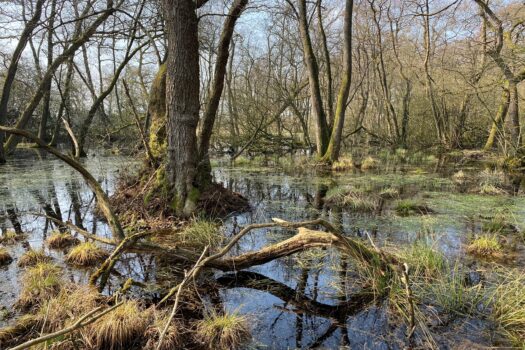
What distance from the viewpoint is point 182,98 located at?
5.77 metres

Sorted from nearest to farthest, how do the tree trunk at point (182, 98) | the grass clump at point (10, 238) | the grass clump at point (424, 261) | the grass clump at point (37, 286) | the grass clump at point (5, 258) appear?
1. the grass clump at point (37, 286)
2. the grass clump at point (424, 261)
3. the grass clump at point (5, 258)
4. the grass clump at point (10, 238)
5. the tree trunk at point (182, 98)

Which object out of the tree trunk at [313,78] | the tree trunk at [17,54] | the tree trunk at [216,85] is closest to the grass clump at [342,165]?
the tree trunk at [313,78]

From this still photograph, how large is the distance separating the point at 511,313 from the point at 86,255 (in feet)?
14.3

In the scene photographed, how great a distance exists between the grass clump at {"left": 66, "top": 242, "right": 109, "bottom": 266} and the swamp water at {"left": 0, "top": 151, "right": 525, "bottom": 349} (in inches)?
8.1

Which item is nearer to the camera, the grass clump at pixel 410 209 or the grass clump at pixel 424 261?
the grass clump at pixel 424 261

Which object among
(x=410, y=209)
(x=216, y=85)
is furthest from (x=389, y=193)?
(x=216, y=85)

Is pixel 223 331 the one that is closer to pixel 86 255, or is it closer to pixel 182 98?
pixel 86 255

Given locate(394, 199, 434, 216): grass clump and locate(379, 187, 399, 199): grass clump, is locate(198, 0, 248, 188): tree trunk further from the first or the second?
locate(379, 187, 399, 199): grass clump

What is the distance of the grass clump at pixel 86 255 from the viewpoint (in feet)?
14.2

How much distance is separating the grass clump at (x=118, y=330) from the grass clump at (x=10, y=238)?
3.34 m

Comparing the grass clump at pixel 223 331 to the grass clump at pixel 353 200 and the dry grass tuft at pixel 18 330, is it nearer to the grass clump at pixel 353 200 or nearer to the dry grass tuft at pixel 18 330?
the dry grass tuft at pixel 18 330

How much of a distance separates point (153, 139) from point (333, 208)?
377 cm

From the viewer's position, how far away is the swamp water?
2980 millimetres

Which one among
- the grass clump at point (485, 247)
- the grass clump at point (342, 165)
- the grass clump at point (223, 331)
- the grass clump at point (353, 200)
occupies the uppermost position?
the grass clump at point (342, 165)
